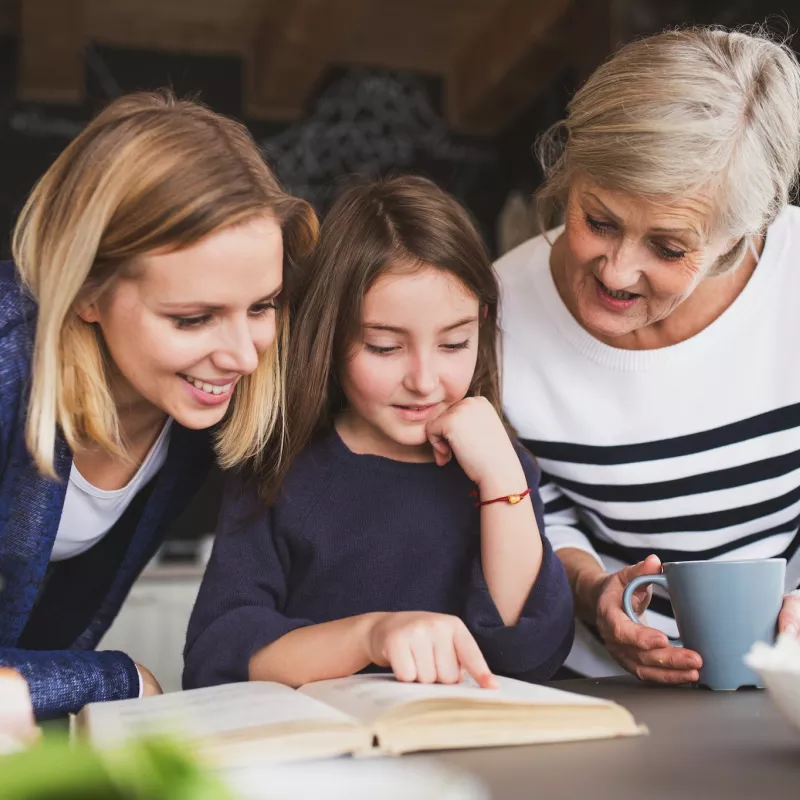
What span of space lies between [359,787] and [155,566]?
3.58 meters

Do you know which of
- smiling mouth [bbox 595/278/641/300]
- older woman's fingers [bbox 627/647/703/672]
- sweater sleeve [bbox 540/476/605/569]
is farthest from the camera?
sweater sleeve [bbox 540/476/605/569]

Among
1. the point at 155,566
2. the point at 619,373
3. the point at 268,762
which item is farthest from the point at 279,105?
the point at 268,762

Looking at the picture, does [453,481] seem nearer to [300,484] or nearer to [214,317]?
[300,484]

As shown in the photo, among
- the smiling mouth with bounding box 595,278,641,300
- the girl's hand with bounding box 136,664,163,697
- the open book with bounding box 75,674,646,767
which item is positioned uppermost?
the smiling mouth with bounding box 595,278,641,300

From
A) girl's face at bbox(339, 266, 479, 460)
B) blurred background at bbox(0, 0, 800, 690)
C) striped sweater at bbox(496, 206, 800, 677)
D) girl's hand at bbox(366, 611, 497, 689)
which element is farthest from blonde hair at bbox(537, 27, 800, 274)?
blurred background at bbox(0, 0, 800, 690)

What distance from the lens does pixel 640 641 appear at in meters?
1.00

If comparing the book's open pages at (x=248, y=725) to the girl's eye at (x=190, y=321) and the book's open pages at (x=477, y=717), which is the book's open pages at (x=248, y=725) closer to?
the book's open pages at (x=477, y=717)

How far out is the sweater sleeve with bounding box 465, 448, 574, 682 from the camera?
1.07 meters

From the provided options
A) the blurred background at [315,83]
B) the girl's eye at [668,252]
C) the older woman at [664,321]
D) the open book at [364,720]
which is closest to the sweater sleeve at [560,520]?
the older woman at [664,321]

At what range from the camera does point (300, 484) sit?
118 cm

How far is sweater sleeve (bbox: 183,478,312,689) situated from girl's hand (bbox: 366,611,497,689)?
0.17 meters

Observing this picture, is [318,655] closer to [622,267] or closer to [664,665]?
[664,665]

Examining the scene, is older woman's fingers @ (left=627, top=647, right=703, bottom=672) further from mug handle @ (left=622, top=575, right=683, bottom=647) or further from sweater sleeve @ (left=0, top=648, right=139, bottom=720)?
sweater sleeve @ (left=0, top=648, right=139, bottom=720)

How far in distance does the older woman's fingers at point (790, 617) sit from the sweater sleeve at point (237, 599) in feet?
1.48
